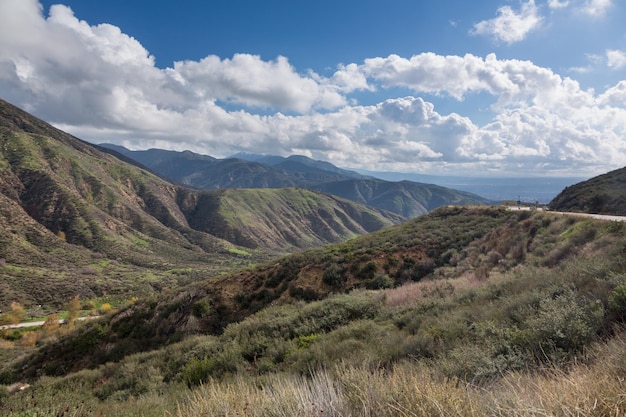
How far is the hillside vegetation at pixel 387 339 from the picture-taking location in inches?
122

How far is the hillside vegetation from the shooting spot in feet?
10.2

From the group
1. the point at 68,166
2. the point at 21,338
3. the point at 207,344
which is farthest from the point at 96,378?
the point at 68,166

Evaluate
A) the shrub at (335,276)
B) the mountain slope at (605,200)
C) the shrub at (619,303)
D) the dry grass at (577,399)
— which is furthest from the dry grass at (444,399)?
the mountain slope at (605,200)

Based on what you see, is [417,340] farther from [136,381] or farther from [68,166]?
[68,166]

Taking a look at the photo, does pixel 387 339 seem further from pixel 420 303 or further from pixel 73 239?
pixel 73 239

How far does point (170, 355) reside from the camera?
37.9 feet

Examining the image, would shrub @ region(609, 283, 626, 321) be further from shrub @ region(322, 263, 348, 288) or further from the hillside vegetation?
shrub @ region(322, 263, 348, 288)

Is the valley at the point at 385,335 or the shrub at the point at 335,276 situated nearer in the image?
the valley at the point at 385,335

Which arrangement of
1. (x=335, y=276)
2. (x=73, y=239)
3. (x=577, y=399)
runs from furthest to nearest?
(x=73, y=239) < (x=335, y=276) < (x=577, y=399)

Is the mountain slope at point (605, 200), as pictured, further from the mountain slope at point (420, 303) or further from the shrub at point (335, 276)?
the shrub at point (335, 276)

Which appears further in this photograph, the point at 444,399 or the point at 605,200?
the point at 605,200

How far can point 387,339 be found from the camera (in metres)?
6.91

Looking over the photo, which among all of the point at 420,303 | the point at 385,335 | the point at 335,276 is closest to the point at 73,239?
the point at 335,276

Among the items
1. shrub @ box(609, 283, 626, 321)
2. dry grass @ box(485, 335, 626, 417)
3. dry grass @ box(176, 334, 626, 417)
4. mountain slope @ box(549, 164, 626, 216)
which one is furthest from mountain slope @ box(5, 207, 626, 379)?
mountain slope @ box(549, 164, 626, 216)
